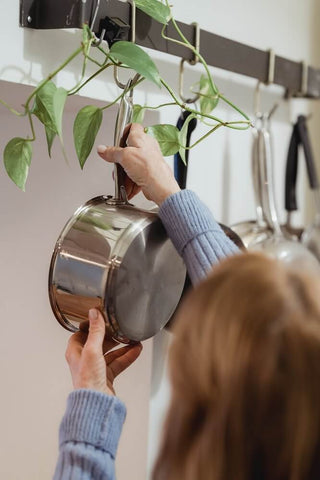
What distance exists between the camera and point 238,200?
1.26 meters

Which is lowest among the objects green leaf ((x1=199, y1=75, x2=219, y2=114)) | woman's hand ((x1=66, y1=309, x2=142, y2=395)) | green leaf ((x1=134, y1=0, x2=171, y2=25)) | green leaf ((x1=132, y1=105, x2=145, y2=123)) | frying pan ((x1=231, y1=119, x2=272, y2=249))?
woman's hand ((x1=66, y1=309, x2=142, y2=395))

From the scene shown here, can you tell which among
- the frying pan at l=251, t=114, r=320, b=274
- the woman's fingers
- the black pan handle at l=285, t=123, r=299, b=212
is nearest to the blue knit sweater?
the woman's fingers

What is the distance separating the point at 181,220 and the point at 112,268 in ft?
0.32

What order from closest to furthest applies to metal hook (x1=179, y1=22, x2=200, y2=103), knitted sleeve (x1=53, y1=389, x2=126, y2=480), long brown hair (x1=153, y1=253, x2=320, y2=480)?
long brown hair (x1=153, y1=253, x2=320, y2=480), knitted sleeve (x1=53, y1=389, x2=126, y2=480), metal hook (x1=179, y1=22, x2=200, y2=103)

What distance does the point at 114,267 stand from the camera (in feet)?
2.51

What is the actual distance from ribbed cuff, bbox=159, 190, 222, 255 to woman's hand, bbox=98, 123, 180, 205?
0.02 metres

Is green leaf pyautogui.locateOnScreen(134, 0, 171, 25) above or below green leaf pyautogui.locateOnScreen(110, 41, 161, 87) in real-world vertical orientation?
above

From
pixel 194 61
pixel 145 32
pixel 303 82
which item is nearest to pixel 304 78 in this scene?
pixel 303 82

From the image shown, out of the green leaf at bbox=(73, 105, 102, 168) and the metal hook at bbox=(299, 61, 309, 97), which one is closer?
the green leaf at bbox=(73, 105, 102, 168)

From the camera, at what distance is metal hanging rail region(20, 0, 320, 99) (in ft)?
2.66

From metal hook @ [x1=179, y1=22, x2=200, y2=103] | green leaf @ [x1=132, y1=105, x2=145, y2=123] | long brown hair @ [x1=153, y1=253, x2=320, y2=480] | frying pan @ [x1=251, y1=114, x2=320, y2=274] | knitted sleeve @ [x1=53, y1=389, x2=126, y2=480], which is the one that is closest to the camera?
long brown hair @ [x1=153, y1=253, x2=320, y2=480]

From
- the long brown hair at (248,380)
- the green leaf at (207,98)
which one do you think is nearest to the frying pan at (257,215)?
the green leaf at (207,98)

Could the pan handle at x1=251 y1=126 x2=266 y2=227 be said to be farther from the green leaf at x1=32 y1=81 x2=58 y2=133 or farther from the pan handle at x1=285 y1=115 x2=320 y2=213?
the green leaf at x1=32 y1=81 x2=58 y2=133

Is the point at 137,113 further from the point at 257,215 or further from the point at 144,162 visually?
the point at 257,215
